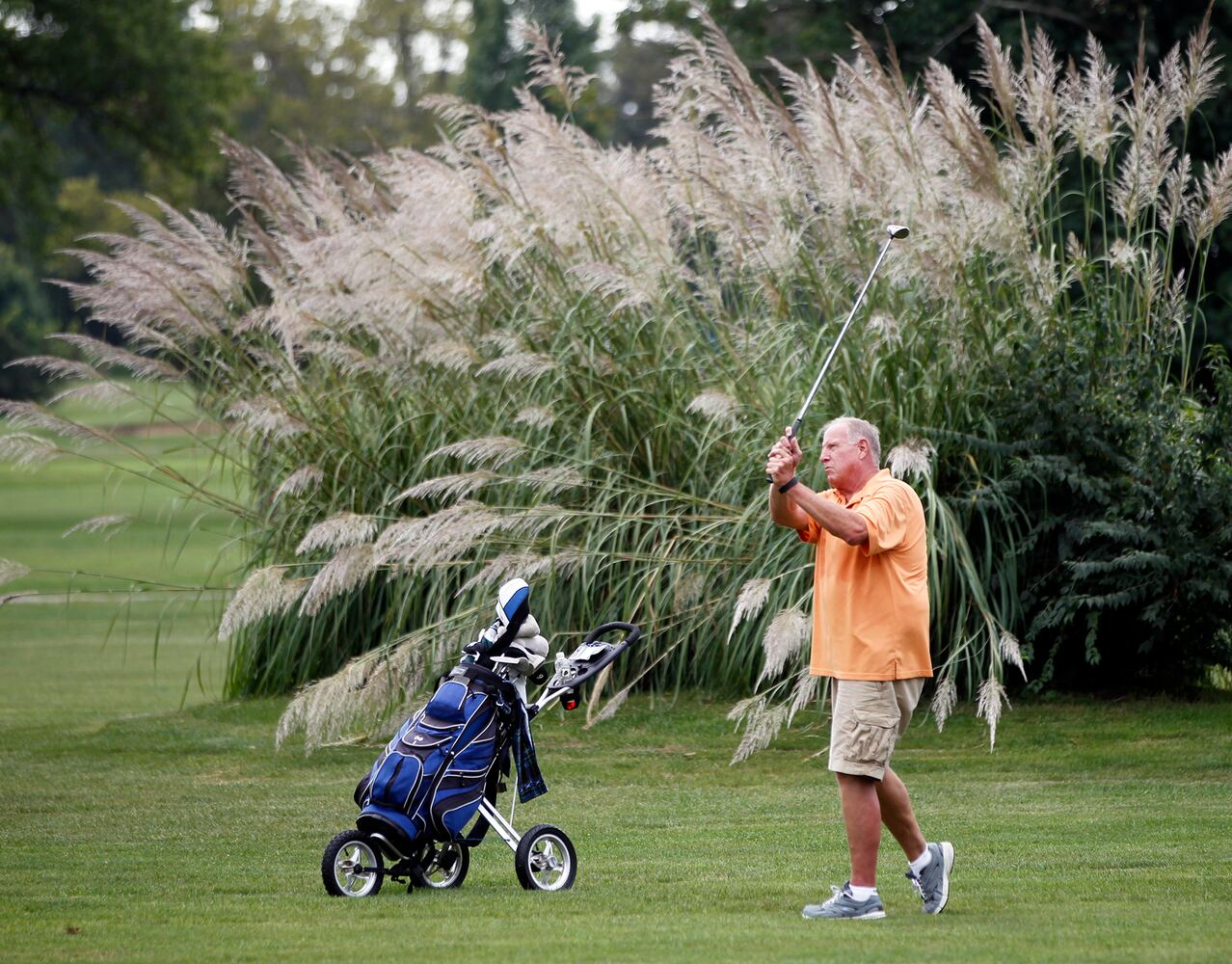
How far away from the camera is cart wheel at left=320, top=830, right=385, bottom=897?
5773 mm

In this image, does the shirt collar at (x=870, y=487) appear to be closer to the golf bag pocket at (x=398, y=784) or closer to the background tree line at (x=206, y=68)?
the golf bag pocket at (x=398, y=784)

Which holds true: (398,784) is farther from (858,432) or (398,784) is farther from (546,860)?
(858,432)

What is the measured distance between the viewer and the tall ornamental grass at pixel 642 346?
920 centimetres

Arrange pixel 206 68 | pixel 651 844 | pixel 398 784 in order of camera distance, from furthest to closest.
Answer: pixel 206 68
pixel 651 844
pixel 398 784

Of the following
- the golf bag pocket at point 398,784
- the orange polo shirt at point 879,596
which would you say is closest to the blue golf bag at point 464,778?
the golf bag pocket at point 398,784

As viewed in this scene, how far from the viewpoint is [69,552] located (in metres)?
25.3

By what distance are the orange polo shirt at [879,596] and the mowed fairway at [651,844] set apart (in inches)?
32.2

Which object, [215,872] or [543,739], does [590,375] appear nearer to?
[543,739]

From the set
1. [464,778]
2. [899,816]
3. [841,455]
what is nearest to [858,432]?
[841,455]

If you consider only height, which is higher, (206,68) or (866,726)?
(206,68)

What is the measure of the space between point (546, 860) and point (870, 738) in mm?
1345

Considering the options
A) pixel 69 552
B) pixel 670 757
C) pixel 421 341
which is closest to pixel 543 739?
pixel 670 757

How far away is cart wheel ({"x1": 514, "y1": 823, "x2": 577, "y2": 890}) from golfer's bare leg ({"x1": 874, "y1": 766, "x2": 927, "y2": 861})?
1.15 m

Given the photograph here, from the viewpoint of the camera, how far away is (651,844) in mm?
6934
